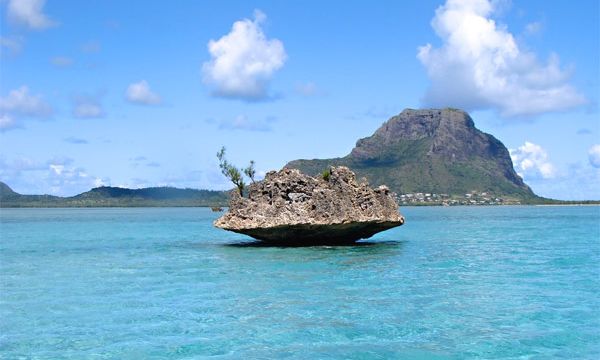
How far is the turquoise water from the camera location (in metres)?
15.3

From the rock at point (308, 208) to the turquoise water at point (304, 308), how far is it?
15.4 feet

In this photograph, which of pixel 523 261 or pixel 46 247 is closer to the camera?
pixel 523 261

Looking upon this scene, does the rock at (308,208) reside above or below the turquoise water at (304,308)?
above

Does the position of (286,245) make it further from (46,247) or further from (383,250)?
(46,247)

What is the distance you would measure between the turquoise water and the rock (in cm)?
470

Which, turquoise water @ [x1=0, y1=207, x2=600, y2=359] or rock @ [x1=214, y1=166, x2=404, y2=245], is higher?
rock @ [x1=214, y1=166, x2=404, y2=245]

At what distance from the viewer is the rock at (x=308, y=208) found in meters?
40.7

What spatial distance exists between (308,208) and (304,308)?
20.9 m

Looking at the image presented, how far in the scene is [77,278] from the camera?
93.2 feet

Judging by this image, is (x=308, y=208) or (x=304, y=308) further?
(x=308, y=208)

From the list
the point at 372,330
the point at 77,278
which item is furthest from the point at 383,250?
the point at 372,330

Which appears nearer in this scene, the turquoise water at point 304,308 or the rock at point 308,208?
the turquoise water at point 304,308

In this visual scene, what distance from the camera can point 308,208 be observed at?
40656 mm

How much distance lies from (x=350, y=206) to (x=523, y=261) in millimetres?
11823
